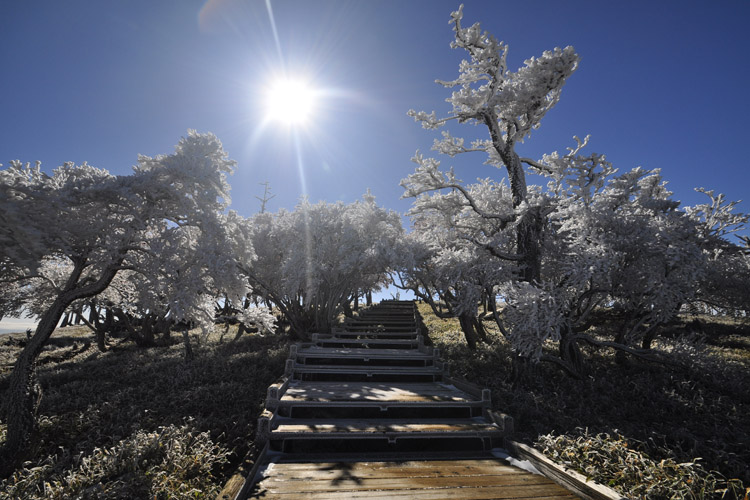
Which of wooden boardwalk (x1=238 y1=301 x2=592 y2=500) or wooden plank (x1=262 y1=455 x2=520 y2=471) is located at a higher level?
wooden boardwalk (x1=238 y1=301 x2=592 y2=500)

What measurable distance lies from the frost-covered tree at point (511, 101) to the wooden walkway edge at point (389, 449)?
554cm

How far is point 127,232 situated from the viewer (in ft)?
23.8

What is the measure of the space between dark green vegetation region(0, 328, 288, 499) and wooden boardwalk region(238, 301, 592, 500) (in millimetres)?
1046

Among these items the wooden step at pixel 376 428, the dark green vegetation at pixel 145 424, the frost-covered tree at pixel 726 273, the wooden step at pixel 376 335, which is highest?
the frost-covered tree at pixel 726 273

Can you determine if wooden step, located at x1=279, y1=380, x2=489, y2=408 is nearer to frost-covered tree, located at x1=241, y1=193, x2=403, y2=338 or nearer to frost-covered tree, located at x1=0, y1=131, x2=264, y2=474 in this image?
frost-covered tree, located at x1=0, y1=131, x2=264, y2=474

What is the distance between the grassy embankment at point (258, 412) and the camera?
4.56 m

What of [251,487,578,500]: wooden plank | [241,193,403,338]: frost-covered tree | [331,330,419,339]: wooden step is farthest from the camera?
[241,193,403,338]: frost-covered tree

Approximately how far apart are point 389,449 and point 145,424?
237 inches

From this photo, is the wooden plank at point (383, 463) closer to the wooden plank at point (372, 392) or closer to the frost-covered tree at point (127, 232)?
the wooden plank at point (372, 392)

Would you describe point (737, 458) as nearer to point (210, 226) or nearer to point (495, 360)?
point (495, 360)

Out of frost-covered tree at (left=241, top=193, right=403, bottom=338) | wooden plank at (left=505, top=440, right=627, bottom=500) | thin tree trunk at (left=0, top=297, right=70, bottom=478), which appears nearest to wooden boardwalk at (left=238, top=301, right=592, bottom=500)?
wooden plank at (left=505, top=440, right=627, bottom=500)

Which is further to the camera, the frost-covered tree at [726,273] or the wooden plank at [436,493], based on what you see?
the frost-covered tree at [726,273]

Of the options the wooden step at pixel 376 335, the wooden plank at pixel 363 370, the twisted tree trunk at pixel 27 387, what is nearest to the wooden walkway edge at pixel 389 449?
the wooden plank at pixel 363 370

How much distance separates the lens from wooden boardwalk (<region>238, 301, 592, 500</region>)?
420 cm
